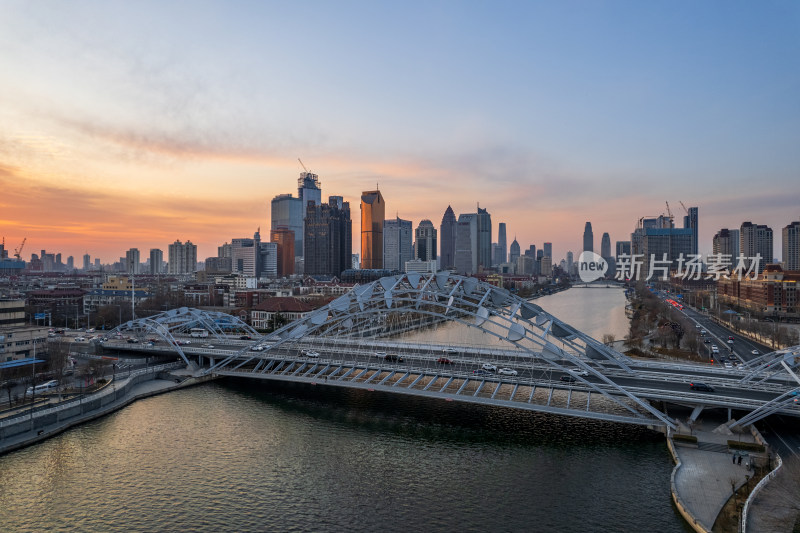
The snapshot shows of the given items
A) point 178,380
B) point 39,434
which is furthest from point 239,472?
point 178,380

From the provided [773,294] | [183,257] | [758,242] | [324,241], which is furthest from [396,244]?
[773,294]

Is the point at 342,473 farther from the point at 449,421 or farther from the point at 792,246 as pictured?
the point at 792,246

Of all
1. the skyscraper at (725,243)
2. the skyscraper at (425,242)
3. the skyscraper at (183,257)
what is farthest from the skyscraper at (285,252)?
the skyscraper at (725,243)

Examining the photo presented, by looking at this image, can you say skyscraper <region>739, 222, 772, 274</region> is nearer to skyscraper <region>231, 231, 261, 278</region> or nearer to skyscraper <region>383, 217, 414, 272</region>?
skyscraper <region>383, 217, 414, 272</region>

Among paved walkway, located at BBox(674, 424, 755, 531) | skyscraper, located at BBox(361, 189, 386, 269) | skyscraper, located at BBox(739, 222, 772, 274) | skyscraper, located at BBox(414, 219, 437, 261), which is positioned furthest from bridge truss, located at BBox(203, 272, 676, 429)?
skyscraper, located at BBox(414, 219, 437, 261)

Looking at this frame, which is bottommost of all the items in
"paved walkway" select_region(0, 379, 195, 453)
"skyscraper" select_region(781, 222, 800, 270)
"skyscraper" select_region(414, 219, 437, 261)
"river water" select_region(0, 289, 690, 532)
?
"river water" select_region(0, 289, 690, 532)

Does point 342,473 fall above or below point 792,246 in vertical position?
below
